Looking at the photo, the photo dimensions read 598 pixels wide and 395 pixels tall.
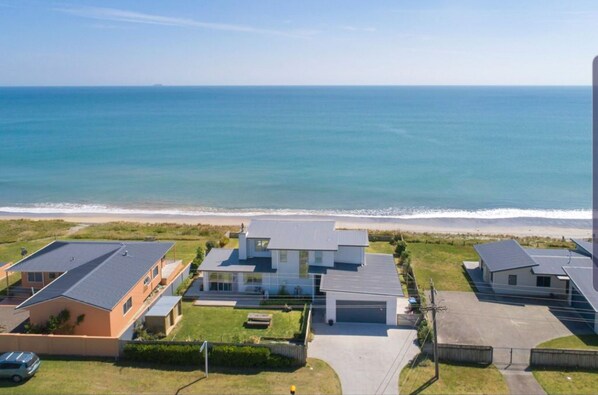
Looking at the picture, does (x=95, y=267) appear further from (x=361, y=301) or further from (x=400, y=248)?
(x=400, y=248)

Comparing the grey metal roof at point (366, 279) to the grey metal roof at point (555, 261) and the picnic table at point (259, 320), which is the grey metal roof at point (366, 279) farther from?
the grey metal roof at point (555, 261)

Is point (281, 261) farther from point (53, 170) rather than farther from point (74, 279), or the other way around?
point (53, 170)

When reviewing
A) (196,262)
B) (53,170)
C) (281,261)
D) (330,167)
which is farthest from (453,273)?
(53,170)

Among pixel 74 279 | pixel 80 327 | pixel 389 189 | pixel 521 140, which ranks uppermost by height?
pixel 521 140

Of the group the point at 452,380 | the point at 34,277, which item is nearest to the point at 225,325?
the point at 452,380

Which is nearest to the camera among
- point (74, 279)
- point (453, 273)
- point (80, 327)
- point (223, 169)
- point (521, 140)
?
point (80, 327)

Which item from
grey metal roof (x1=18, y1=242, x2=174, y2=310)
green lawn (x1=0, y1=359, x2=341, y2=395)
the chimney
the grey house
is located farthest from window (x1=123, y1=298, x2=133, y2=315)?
the grey house
